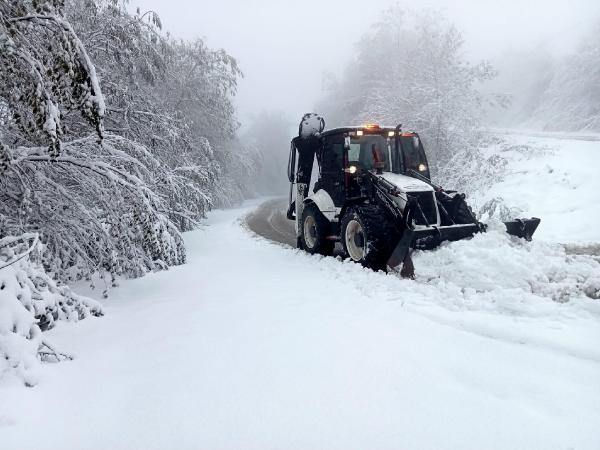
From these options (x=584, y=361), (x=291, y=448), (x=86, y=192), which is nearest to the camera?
(x=291, y=448)

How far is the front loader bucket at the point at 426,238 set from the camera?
575cm

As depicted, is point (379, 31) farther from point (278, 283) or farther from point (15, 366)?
point (15, 366)

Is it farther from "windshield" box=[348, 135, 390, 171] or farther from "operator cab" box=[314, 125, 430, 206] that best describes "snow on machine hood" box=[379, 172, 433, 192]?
"windshield" box=[348, 135, 390, 171]

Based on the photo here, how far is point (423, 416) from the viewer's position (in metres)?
2.27

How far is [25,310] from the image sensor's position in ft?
9.65

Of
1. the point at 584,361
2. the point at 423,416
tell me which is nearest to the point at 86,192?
the point at 423,416

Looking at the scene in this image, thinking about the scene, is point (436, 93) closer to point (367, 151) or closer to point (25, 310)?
point (367, 151)

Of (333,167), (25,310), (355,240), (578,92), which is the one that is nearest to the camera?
(25,310)

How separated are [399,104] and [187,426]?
1811 centimetres

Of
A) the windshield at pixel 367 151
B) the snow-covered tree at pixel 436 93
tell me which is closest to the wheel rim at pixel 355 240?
the windshield at pixel 367 151

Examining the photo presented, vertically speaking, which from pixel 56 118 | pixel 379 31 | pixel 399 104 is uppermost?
pixel 379 31

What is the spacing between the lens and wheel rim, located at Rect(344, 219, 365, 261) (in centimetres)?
677

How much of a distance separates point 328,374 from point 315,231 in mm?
5498

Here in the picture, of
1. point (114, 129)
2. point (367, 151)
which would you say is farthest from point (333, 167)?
point (114, 129)
